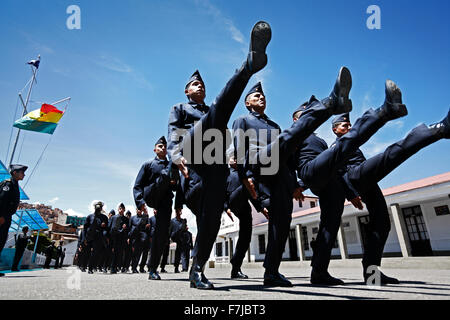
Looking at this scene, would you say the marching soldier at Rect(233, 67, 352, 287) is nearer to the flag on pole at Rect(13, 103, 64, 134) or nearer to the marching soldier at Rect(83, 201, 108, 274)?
the marching soldier at Rect(83, 201, 108, 274)

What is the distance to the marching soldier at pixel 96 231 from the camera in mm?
8461

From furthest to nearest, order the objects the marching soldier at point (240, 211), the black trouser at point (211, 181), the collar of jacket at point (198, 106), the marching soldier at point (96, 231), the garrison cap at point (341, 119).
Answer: the marching soldier at point (96, 231) → the marching soldier at point (240, 211) → the garrison cap at point (341, 119) → the collar of jacket at point (198, 106) → the black trouser at point (211, 181)

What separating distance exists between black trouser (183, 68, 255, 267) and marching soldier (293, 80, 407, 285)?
2.33 feet

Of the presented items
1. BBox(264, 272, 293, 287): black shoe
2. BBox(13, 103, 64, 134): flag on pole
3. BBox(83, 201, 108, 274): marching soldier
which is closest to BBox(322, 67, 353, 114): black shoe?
BBox(264, 272, 293, 287): black shoe

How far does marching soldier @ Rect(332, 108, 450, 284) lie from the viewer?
7.91 feet

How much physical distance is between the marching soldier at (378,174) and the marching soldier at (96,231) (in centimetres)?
815

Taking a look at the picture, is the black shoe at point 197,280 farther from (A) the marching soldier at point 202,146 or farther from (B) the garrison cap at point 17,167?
(B) the garrison cap at point 17,167

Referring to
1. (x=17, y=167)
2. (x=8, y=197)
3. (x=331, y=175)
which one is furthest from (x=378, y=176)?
(x=17, y=167)

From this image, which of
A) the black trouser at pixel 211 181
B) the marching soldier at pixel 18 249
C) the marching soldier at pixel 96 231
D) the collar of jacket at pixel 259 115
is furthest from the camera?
the marching soldier at pixel 18 249

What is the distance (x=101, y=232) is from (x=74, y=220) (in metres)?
105

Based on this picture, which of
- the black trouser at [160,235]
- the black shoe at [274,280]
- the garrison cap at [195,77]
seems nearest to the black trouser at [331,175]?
the black shoe at [274,280]

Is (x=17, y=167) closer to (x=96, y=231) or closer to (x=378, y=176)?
(x=96, y=231)
